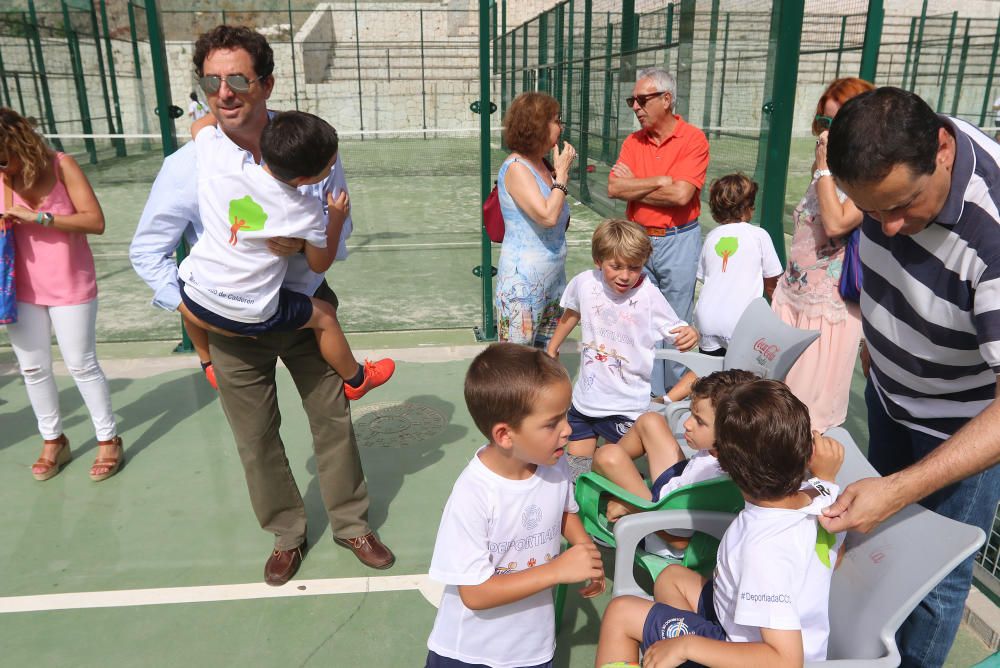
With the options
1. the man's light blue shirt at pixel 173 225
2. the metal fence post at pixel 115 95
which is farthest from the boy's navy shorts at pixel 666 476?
the metal fence post at pixel 115 95

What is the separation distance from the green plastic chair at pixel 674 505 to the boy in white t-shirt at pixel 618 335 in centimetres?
78

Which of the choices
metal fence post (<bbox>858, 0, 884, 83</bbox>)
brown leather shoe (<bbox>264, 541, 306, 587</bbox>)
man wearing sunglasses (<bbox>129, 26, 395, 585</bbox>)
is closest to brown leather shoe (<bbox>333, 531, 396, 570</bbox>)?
man wearing sunglasses (<bbox>129, 26, 395, 585</bbox>)

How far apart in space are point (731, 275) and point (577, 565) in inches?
89.1

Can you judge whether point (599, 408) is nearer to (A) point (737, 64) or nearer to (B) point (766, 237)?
(B) point (766, 237)

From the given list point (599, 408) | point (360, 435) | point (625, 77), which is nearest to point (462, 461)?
point (360, 435)

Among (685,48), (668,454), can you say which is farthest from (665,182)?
(685,48)

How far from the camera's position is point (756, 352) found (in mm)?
2941

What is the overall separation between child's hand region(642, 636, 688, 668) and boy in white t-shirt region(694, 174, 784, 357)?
215 cm

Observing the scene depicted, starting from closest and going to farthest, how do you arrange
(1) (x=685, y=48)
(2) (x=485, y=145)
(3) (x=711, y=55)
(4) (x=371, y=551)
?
(4) (x=371, y=551) → (2) (x=485, y=145) → (1) (x=685, y=48) → (3) (x=711, y=55)

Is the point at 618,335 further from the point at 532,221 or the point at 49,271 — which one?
the point at 49,271

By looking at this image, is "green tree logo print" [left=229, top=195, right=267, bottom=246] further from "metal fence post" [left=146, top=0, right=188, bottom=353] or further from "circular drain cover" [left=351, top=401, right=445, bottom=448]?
"metal fence post" [left=146, top=0, right=188, bottom=353]

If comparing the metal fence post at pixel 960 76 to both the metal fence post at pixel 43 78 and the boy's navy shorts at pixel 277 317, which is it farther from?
Result: the metal fence post at pixel 43 78

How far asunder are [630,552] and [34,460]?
338 cm

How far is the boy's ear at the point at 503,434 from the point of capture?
72.2 inches
